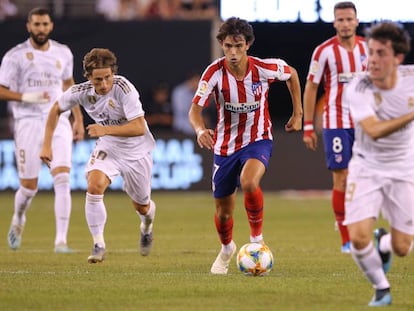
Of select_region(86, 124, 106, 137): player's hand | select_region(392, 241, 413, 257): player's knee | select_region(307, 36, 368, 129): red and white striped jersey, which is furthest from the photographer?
select_region(307, 36, 368, 129): red and white striped jersey

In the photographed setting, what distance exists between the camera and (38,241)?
46.4 ft

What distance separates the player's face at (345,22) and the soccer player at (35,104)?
3.06 metres

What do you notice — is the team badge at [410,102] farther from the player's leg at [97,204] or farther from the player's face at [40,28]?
the player's face at [40,28]

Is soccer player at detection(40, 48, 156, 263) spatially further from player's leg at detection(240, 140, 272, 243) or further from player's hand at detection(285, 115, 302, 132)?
player's hand at detection(285, 115, 302, 132)

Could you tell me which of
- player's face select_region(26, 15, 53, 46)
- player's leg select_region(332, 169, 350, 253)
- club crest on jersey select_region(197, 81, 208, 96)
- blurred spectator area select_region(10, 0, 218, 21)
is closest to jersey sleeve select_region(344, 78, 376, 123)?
club crest on jersey select_region(197, 81, 208, 96)

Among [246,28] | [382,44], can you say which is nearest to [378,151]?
[382,44]

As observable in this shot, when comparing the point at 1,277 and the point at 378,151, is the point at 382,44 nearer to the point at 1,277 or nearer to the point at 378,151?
the point at 378,151

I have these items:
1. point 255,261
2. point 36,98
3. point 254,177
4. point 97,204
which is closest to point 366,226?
point 255,261

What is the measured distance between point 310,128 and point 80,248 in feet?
10.7

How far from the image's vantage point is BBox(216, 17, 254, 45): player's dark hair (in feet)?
32.6

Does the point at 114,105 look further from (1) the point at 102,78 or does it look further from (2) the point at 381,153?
(2) the point at 381,153

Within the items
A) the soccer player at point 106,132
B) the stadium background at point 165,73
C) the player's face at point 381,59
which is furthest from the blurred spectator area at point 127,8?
the player's face at point 381,59

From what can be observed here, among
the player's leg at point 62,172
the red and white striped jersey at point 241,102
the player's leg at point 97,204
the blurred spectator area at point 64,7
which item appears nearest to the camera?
the red and white striped jersey at point 241,102

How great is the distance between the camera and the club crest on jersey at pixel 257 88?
1031 cm
